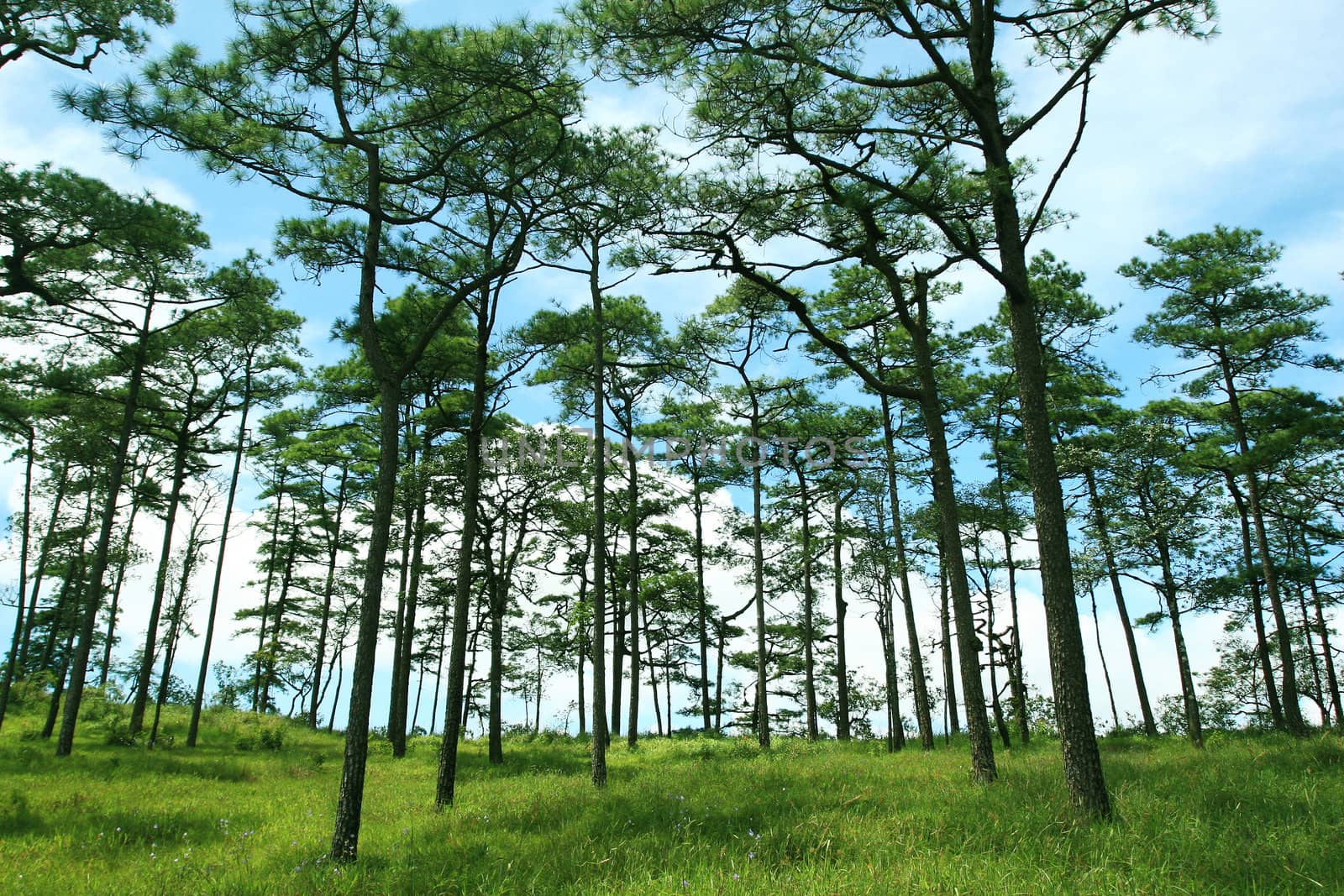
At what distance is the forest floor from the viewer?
4852 mm

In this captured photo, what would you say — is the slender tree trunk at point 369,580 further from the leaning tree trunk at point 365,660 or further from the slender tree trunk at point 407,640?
the slender tree trunk at point 407,640

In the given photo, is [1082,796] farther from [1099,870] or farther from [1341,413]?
[1341,413]

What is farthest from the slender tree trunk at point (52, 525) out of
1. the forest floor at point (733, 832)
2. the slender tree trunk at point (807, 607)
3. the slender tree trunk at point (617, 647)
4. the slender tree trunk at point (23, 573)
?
the slender tree trunk at point (807, 607)

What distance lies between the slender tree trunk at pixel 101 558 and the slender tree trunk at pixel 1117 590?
→ 23110mm

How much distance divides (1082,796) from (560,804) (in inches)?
222

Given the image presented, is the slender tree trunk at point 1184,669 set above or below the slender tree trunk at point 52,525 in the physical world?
below

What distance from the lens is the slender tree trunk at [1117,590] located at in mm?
18375

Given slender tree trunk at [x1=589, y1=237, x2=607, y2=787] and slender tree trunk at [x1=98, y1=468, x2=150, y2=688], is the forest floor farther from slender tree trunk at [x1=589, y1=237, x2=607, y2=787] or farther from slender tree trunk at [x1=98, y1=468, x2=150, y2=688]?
slender tree trunk at [x1=98, y1=468, x2=150, y2=688]

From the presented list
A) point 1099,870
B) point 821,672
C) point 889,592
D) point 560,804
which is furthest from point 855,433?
point 1099,870

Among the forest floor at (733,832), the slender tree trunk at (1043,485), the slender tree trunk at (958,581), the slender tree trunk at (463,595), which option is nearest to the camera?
the forest floor at (733,832)

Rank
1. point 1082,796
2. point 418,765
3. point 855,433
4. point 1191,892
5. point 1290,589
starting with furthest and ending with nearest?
point 1290,589
point 855,433
point 418,765
point 1082,796
point 1191,892

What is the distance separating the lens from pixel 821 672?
25.4 m

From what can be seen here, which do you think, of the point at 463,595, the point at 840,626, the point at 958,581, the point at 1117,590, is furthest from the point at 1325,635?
the point at 463,595

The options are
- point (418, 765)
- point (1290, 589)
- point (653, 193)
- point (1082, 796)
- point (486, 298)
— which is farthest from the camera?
point (1290, 589)
